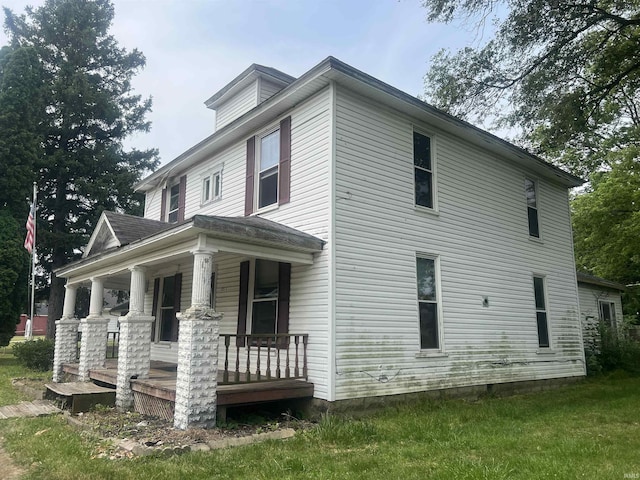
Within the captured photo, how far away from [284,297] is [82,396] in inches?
146

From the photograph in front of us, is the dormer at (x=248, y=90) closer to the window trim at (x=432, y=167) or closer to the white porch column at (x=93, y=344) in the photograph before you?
the window trim at (x=432, y=167)

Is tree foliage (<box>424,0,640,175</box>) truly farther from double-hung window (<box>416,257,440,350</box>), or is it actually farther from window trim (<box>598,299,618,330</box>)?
window trim (<box>598,299,618,330</box>)

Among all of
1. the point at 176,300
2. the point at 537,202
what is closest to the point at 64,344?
the point at 176,300

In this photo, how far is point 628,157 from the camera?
1922 centimetres

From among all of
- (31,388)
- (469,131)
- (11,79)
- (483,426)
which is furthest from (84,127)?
(483,426)

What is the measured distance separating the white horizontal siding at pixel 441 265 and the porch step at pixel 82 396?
4134 mm

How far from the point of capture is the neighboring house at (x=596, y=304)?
572 inches

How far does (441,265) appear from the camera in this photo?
9.35 m

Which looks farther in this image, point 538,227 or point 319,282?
point 538,227

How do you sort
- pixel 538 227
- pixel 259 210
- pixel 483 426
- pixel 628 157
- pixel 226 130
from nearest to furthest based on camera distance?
pixel 483 426 < pixel 259 210 < pixel 226 130 < pixel 538 227 < pixel 628 157

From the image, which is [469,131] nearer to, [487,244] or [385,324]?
[487,244]

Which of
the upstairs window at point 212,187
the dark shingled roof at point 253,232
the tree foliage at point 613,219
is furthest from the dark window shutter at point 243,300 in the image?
the tree foliage at point 613,219

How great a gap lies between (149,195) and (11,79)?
325 inches

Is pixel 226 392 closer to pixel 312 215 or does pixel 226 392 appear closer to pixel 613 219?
pixel 312 215
